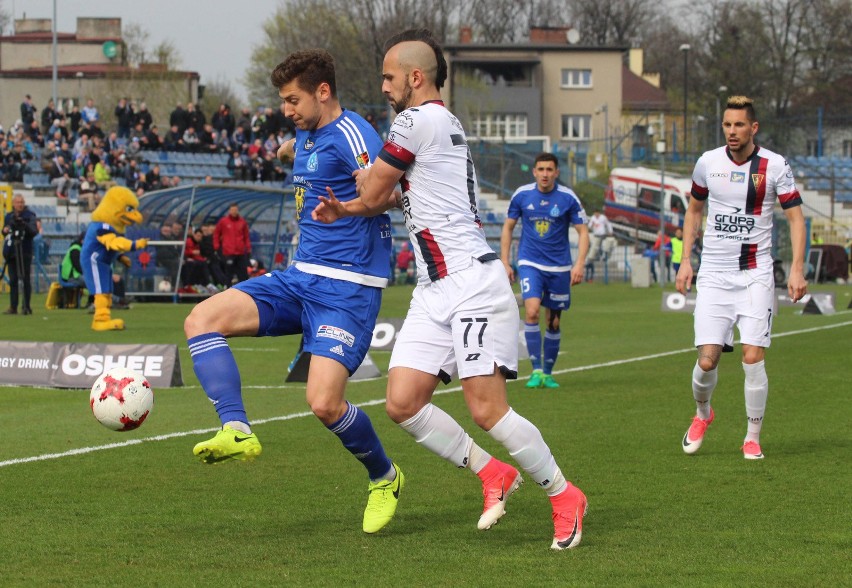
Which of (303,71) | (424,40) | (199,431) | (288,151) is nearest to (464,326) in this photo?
(424,40)

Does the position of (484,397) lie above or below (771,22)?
below

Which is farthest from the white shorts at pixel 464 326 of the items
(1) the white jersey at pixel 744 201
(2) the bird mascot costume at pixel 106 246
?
(2) the bird mascot costume at pixel 106 246

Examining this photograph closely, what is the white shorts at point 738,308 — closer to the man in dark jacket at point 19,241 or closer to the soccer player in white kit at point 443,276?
Result: the soccer player in white kit at point 443,276

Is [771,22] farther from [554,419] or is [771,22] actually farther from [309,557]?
[309,557]

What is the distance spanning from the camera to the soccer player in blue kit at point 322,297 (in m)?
6.27

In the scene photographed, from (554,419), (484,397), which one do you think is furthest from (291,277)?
(554,419)

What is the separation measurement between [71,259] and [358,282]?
20.6 meters

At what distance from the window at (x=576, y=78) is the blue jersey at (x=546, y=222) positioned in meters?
76.1

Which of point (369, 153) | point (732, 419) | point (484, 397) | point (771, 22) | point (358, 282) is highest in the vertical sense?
point (771, 22)

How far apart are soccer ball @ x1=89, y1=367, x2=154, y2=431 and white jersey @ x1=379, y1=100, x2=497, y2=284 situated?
68.9 inches

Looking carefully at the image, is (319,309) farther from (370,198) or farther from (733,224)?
(733,224)

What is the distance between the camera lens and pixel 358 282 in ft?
21.2

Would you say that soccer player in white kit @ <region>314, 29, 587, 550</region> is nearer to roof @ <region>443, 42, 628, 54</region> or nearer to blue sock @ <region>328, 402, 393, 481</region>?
blue sock @ <region>328, 402, 393, 481</region>

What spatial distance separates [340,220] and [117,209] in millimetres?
16507
